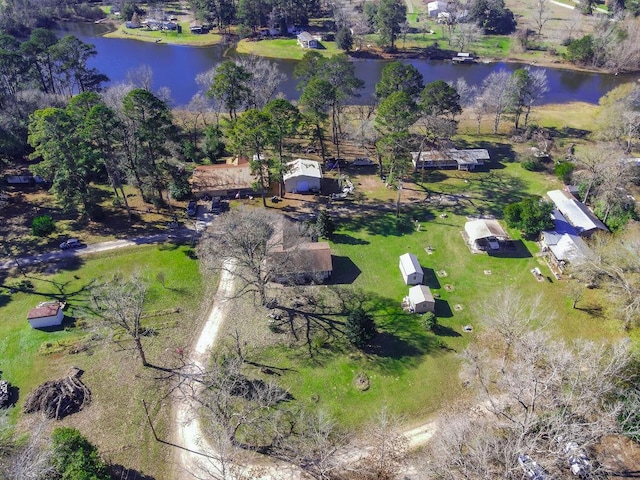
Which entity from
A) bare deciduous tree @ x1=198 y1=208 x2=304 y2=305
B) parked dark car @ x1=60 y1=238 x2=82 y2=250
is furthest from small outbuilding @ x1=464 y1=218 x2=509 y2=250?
parked dark car @ x1=60 y1=238 x2=82 y2=250

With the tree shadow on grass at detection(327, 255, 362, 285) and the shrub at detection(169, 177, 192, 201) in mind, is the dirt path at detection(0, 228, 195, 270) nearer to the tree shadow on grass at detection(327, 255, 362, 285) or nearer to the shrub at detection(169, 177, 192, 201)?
the shrub at detection(169, 177, 192, 201)

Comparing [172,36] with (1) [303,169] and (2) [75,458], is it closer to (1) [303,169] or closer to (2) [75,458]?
(1) [303,169]

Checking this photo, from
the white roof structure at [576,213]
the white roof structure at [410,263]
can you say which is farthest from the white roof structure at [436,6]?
the white roof structure at [410,263]

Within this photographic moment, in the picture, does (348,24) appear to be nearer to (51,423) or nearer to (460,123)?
(460,123)

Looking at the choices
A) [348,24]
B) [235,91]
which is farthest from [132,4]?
[235,91]

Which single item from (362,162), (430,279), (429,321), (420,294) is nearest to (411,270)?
(430,279)

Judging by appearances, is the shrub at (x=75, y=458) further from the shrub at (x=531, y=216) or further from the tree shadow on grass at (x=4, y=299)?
the shrub at (x=531, y=216)
